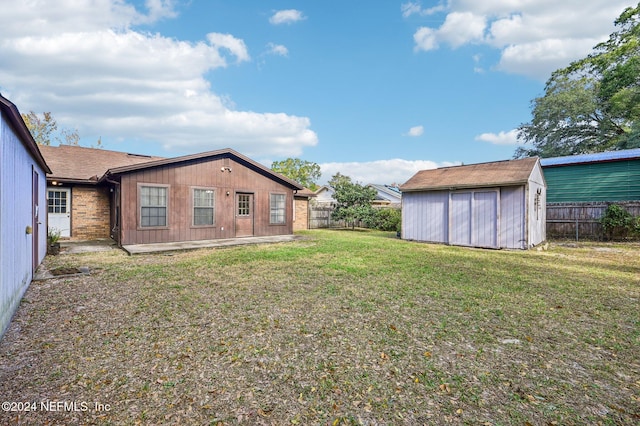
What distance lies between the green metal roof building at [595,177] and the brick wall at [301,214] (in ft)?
44.6

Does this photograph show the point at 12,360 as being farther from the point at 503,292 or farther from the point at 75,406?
the point at 503,292

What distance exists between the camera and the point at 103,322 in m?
3.68

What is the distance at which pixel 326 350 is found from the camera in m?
2.98

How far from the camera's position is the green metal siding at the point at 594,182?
1341cm

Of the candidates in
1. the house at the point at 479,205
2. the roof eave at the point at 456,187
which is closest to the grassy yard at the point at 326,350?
the house at the point at 479,205

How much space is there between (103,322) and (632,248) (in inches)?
603

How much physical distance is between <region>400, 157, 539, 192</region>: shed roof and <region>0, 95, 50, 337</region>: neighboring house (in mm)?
11214

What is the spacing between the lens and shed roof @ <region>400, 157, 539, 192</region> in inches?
394

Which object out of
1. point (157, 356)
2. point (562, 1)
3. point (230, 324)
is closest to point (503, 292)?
point (230, 324)

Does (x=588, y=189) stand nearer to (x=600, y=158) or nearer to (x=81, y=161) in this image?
(x=600, y=158)

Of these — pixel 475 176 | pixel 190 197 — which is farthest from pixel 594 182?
pixel 190 197

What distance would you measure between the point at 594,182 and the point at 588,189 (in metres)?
0.39

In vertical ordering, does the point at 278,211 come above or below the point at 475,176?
below

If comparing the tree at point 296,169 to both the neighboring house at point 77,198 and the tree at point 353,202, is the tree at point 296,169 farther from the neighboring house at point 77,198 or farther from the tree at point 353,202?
the neighboring house at point 77,198
